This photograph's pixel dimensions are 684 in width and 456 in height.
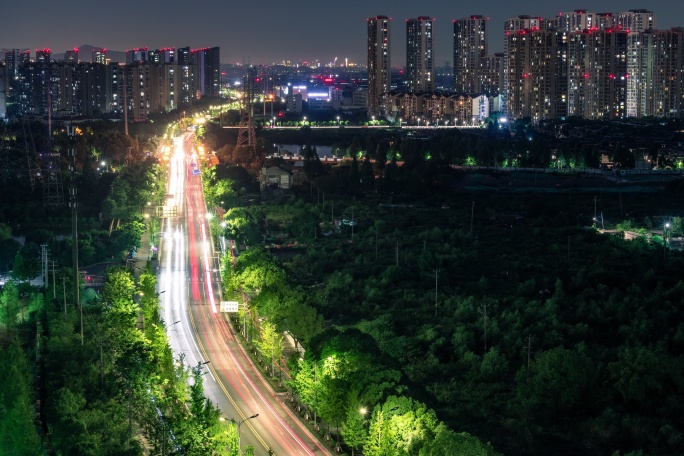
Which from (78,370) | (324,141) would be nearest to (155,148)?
(324,141)

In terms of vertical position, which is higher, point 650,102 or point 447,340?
point 650,102

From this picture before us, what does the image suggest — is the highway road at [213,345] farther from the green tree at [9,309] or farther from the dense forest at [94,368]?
the green tree at [9,309]

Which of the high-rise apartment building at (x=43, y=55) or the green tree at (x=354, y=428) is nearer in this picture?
the green tree at (x=354, y=428)

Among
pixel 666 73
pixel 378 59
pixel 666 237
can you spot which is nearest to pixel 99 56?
pixel 378 59

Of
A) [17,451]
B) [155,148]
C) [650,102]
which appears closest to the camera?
[17,451]

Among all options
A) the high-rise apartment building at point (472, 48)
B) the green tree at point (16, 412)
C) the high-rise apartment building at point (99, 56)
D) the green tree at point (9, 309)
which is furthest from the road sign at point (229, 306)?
the high-rise apartment building at point (99, 56)

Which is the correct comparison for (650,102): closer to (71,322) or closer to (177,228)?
(177,228)

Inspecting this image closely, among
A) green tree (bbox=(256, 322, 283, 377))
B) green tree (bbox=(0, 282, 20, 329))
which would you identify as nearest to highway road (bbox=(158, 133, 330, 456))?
green tree (bbox=(256, 322, 283, 377))

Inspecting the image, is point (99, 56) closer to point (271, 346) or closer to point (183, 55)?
point (183, 55)
